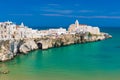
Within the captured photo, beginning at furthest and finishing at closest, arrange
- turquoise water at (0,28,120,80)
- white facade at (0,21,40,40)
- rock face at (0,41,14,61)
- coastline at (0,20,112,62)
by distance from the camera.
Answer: white facade at (0,21,40,40) → coastline at (0,20,112,62) → rock face at (0,41,14,61) → turquoise water at (0,28,120,80)

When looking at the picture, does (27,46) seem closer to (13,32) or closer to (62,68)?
(13,32)

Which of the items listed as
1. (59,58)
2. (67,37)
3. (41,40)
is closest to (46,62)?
(59,58)

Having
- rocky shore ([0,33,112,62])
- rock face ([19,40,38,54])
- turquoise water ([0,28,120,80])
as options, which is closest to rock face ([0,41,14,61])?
rocky shore ([0,33,112,62])

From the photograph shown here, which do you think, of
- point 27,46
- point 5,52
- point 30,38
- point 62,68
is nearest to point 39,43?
point 30,38

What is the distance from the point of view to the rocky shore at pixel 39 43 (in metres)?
35.9

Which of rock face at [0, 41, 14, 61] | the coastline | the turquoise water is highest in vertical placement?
the coastline

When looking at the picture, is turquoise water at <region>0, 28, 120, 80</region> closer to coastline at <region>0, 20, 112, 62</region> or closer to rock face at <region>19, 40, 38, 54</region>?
coastline at <region>0, 20, 112, 62</region>

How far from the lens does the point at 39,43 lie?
48500 mm

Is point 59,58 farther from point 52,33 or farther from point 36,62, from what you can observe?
point 52,33

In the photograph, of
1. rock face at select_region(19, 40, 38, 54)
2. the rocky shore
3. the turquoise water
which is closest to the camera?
the turquoise water

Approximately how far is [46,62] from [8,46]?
5.17m

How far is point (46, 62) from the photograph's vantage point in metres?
34.4

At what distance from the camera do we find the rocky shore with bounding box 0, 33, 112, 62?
35.9 m

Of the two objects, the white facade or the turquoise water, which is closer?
the turquoise water
